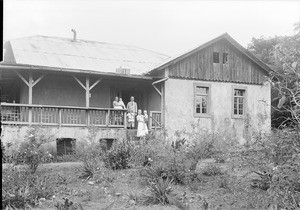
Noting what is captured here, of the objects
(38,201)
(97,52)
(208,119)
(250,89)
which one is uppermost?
(97,52)

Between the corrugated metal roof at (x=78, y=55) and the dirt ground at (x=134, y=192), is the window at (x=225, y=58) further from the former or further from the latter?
the dirt ground at (x=134, y=192)

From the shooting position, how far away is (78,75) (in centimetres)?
1808

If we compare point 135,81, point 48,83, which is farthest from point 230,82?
point 48,83

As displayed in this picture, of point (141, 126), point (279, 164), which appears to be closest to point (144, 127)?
point (141, 126)

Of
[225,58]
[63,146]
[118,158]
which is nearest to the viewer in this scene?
[118,158]

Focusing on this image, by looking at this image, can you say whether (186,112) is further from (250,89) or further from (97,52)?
(97,52)

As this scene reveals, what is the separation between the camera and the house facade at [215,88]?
20.0 meters

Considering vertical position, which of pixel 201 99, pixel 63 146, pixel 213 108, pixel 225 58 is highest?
pixel 225 58

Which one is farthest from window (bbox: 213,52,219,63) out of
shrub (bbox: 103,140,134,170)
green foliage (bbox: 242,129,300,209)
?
green foliage (bbox: 242,129,300,209)

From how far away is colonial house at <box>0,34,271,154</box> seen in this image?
1712cm

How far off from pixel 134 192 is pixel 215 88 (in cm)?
1268

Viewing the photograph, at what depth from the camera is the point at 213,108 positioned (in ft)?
69.1

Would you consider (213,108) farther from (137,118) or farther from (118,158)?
(118,158)

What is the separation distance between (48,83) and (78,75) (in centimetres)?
170
